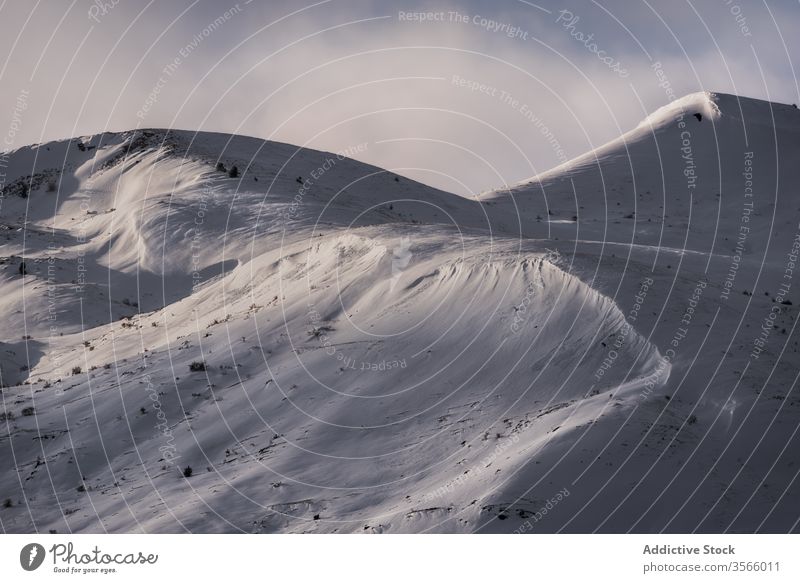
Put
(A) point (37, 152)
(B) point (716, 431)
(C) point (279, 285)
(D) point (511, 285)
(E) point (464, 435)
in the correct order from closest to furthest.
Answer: (B) point (716, 431)
(E) point (464, 435)
(D) point (511, 285)
(C) point (279, 285)
(A) point (37, 152)

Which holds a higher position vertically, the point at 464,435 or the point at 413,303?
the point at 413,303

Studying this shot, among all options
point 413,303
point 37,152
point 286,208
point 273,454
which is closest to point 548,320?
point 413,303

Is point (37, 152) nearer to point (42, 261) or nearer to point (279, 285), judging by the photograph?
point (42, 261)
